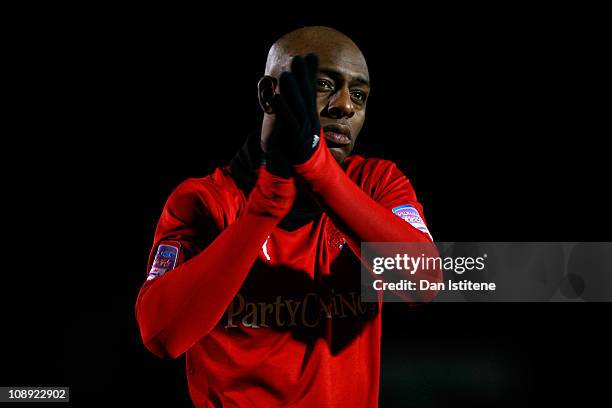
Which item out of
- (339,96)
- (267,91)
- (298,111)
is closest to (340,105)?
(339,96)

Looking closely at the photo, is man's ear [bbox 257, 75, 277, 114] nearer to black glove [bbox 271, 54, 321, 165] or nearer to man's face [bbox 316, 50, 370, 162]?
man's face [bbox 316, 50, 370, 162]

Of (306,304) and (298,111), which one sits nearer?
(298,111)

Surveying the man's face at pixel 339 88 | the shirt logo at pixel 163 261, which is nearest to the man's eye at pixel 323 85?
the man's face at pixel 339 88

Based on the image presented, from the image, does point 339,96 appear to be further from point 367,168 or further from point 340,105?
point 367,168

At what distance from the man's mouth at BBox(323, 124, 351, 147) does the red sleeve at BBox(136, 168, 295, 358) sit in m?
0.21

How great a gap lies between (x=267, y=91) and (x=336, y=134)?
178mm

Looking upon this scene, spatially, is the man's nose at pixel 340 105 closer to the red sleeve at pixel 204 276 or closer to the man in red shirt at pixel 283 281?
the man in red shirt at pixel 283 281

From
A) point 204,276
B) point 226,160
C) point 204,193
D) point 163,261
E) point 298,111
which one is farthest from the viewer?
point 226,160

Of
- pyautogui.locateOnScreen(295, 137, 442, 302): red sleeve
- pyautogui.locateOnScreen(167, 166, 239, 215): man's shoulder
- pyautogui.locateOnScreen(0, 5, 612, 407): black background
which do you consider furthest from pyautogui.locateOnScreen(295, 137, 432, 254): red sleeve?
pyautogui.locateOnScreen(0, 5, 612, 407): black background

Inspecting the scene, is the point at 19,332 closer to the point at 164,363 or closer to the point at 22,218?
the point at 22,218

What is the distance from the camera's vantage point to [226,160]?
2.07m

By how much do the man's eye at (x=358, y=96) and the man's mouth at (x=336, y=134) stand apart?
70mm

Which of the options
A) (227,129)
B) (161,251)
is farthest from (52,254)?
(161,251)

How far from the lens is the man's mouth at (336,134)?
1029 mm
